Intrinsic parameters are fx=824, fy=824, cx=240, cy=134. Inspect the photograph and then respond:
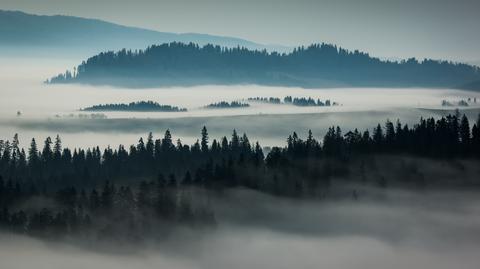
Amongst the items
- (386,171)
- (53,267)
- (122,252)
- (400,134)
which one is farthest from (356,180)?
(53,267)

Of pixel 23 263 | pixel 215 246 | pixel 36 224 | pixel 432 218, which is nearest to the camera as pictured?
pixel 36 224

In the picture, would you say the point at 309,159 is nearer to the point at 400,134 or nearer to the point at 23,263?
the point at 400,134

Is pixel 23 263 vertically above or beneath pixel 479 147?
beneath

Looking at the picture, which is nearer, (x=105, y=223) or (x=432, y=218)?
(x=105, y=223)

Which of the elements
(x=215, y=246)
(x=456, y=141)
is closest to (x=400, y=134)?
(x=456, y=141)

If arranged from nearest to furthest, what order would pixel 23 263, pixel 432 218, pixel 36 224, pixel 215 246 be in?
pixel 36 224 → pixel 23 263 → pixel 215 246 → pixel 432 218

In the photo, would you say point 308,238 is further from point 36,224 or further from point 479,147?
point 36,224
